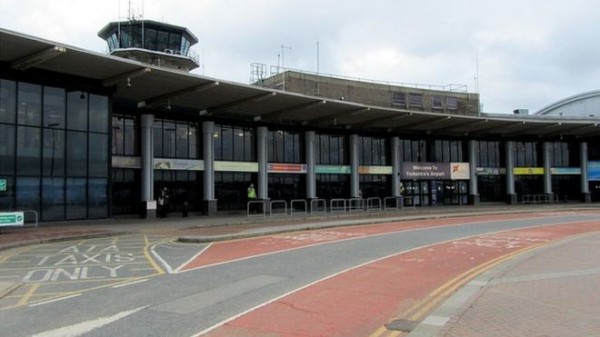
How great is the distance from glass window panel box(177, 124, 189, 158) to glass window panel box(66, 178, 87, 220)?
8.29 metres

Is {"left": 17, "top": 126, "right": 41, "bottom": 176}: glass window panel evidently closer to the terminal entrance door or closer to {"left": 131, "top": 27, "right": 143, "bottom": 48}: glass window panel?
{"left": 131, "top": 27, "right": 143, "bottom": 48}: glass window panel

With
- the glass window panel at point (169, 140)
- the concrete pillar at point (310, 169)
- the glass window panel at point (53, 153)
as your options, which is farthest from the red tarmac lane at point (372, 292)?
the concrete pillar at point (310, 169)

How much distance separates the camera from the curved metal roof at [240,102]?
2327 cm

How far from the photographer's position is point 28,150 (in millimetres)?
24219

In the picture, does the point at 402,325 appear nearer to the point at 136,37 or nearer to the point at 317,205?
the point at 317,205

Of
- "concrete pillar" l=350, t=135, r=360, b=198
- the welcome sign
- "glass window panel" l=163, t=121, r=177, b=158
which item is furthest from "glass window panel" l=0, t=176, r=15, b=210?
the welcome sign

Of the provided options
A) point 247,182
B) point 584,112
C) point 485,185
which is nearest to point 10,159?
point 247,182

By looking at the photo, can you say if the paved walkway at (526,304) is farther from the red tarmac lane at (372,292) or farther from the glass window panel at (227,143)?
the glass window panel at (227,143)

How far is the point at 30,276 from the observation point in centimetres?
1172

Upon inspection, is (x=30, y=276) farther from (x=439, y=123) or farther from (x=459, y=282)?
(x=439, y=123)

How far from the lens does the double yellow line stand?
7.05 meters

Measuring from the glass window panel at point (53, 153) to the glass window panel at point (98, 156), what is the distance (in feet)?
4.74

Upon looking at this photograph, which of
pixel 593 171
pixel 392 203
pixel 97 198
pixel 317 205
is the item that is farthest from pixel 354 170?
pixel 593 171

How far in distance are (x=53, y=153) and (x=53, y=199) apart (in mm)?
2093
